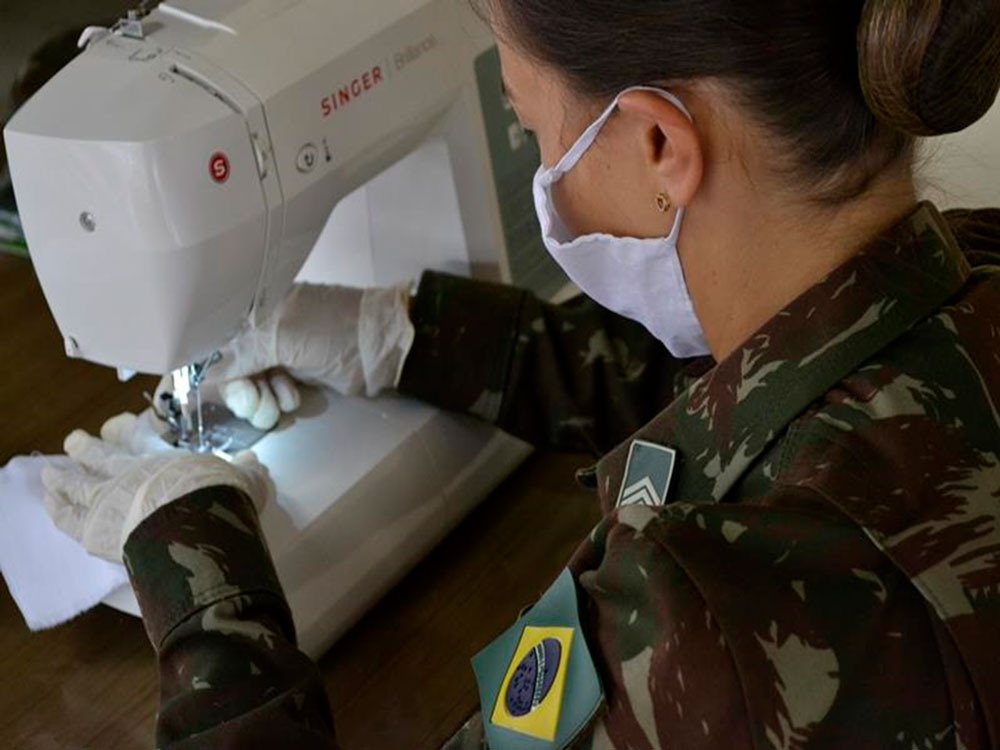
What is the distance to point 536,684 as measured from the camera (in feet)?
2.74

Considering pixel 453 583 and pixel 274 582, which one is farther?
pixel 453 583

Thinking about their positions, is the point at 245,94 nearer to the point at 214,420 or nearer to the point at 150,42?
the point at 150,42

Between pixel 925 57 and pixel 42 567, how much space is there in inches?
34.8

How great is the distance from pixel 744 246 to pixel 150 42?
20.1 inches

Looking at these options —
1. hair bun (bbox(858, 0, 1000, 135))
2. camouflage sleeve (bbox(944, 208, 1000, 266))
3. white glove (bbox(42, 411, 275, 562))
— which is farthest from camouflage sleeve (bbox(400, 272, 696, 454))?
hair bun (bbox(858, 0, 1000, 135))

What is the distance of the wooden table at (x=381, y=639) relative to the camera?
3.87ft

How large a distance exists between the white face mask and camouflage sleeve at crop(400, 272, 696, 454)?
337mm

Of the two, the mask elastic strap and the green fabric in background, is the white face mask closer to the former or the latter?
the mask elastic strap

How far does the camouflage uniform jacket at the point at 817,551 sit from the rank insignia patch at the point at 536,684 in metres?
0.02

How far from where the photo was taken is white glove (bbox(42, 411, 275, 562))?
115cm

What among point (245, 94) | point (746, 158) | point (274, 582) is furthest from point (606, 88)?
point (274, 582)

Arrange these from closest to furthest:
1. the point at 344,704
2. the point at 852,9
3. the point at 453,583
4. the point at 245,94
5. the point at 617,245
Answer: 1. the point at 852,9
2. the point at 617,245
3. the point at 245,94
4. the point at 344,704
5. the point at 453,583

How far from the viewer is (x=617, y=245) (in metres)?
0.93

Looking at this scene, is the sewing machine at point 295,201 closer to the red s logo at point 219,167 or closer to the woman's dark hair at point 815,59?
the red s logo at point 219,167
